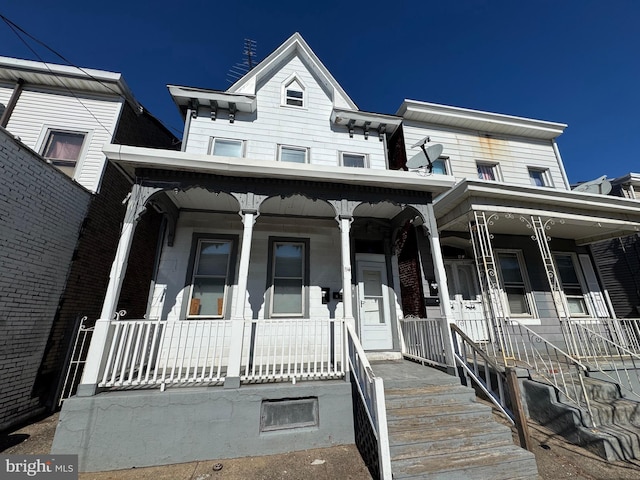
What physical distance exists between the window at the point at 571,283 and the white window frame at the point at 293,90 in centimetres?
877

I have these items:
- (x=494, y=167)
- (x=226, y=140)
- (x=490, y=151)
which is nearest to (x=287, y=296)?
(x=226, y=140)

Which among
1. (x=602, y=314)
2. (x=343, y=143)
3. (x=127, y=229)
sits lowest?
(x=602, y=314)

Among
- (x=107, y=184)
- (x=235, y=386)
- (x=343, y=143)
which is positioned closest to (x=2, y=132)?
(x=107, y=184)

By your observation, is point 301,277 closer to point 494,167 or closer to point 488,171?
point 488,171

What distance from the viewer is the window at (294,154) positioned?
23.0 ft

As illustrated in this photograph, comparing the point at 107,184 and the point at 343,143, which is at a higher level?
the point at 343,143

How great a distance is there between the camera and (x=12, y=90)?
671 cm

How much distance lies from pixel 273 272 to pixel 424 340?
3.47m

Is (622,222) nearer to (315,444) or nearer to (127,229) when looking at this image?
(315,444)

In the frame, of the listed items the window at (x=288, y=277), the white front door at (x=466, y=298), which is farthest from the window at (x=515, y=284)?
the window at (x=288, y=277)

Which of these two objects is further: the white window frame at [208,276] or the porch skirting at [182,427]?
the white window frame at [208,276]

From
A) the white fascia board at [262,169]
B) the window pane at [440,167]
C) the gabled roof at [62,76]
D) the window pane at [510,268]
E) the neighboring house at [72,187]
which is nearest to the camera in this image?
the white fascia board at [262,169]

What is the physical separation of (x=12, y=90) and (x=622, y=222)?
51.8 ft

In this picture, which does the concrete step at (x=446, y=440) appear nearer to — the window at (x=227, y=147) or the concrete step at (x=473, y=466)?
the concrete step at (x=473, y=466)
